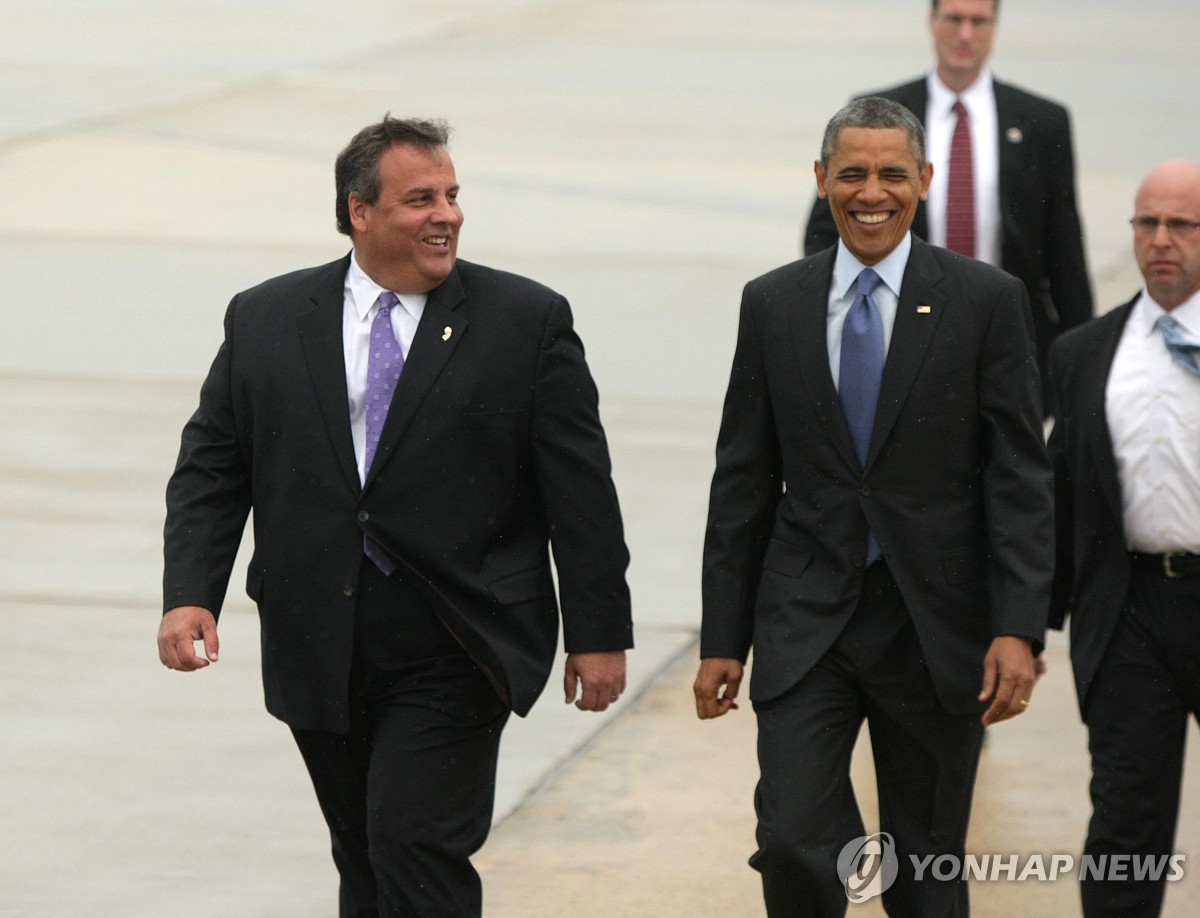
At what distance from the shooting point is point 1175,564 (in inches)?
201

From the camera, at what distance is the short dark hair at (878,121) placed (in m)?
4.75

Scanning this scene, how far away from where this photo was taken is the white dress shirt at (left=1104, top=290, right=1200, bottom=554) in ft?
16.6

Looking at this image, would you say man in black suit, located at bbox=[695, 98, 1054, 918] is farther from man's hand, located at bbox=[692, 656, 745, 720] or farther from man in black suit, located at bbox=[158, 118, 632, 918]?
man in black suit, located at bbox=[158, 118, 632, 918]

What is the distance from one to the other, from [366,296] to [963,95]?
106 inches

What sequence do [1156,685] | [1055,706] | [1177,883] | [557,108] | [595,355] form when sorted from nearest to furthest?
[1156,685]
[1177,883]
[1055,706]
[595,355]
[557,108]

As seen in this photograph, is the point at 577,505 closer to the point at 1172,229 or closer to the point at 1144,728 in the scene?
the point at 1144,728

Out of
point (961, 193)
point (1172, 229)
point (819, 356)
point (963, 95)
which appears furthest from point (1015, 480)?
point (963, 95)

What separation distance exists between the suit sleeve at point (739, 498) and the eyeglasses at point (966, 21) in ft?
7.90

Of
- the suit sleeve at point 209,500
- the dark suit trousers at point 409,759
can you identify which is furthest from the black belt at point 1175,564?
the suit sleeve at point 209,500

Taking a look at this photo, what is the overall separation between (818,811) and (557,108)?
610 inches

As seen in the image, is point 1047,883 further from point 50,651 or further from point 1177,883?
point 50,651

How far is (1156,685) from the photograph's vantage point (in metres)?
5.07

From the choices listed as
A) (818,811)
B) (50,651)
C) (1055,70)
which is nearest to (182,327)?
(50,651)

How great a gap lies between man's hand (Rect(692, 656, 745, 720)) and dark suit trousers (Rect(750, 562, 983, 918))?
0.30 feet
